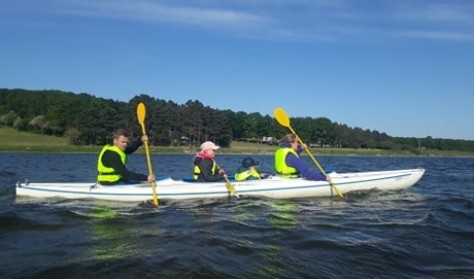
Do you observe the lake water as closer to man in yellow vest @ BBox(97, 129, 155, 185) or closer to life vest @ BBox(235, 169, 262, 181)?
man in yellow vest @ BBox(97, 129, 155, 185)

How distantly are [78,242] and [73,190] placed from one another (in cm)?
401

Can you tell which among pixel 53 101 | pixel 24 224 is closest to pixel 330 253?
pixel 24 224

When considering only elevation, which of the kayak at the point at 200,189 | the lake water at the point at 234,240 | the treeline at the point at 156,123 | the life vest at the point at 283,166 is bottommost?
the lake water at the point at 234,240

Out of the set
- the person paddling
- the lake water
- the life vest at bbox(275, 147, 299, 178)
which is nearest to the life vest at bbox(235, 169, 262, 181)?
the life vest at bbox(275, 147, 299, 178)

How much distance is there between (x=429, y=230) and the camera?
751cm

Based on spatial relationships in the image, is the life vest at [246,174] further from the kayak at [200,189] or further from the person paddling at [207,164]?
the person paddling at [207,164]

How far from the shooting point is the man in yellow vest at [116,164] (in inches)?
371

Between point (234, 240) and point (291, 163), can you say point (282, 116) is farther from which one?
point (234, 240)

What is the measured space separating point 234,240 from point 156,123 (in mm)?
76870

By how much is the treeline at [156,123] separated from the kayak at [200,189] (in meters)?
67.1

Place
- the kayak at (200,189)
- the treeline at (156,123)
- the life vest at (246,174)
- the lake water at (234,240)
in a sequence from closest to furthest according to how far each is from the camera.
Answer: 1. the lake water at (234,240)
2. the kayak at (200,189)
3. the life vest at (246,174)
4. the treeline at (156,123)

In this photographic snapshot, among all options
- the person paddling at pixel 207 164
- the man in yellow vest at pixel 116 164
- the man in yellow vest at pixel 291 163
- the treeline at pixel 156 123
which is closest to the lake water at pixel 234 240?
the man in yellow vest at pixel 116 164

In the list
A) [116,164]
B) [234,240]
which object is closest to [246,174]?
[116,164]

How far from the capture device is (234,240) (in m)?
6.48
